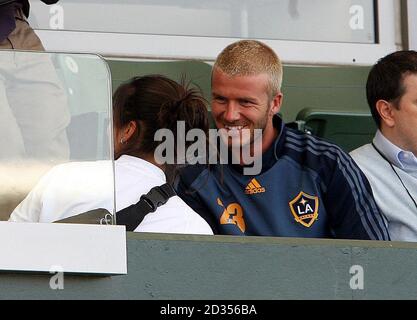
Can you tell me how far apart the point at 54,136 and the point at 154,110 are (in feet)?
1.95

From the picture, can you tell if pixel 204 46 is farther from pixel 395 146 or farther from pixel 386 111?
pixel 395 146

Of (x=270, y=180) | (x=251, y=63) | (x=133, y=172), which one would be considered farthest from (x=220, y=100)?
(x=133, y=172)

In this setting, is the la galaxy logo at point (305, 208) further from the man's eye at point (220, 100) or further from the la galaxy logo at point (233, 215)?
the man's eye at point (220, 100)

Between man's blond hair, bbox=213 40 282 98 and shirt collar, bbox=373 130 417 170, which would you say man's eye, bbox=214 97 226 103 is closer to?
man's blond hair, bbox=213 40 282 98

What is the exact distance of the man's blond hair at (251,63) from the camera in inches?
215

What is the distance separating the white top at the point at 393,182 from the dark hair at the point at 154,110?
2.73 feet

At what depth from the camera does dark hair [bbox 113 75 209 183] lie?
4645 mm

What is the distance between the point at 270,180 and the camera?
522 centimetres

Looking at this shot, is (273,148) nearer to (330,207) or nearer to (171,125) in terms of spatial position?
(330,207)

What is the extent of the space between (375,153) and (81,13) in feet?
6.28

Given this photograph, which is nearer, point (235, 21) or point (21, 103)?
point (21, 103)

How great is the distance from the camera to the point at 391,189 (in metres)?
5.33
